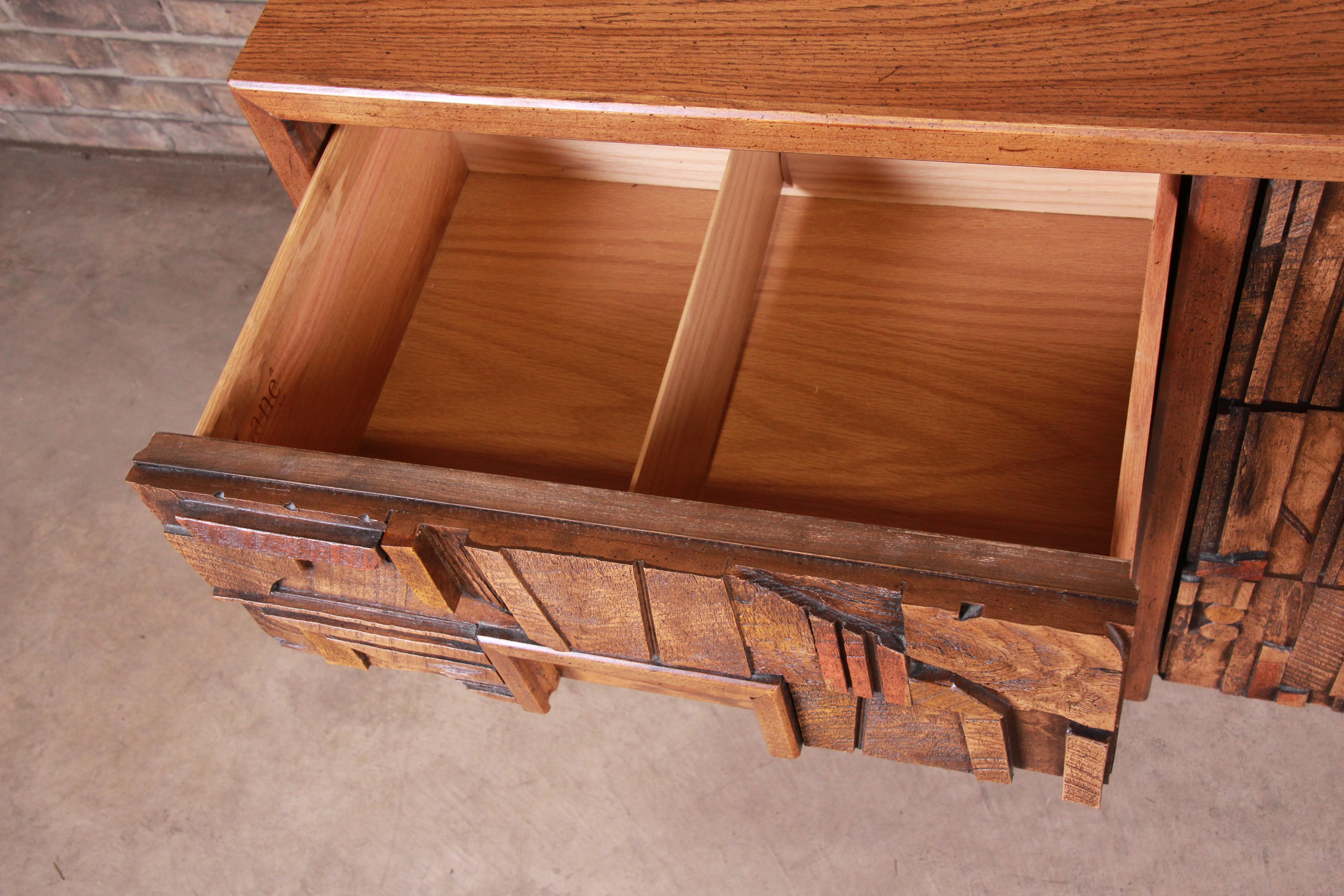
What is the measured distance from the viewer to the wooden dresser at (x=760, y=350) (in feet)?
2.62

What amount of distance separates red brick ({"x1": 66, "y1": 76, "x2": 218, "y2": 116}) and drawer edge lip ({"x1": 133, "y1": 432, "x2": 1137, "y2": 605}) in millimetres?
1312

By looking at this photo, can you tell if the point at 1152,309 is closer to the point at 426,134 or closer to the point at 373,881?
the point at 426,134

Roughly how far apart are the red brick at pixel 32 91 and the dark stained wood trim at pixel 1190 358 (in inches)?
77.0

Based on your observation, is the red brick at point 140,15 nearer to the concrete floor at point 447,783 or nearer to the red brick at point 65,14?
the red brick at point 65,14

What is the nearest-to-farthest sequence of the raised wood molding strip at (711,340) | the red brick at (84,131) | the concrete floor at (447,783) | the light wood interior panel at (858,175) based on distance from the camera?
the raised wood molding strip at (711,340) < the light wood interior panel at (858,175) < the concrete floor at (447,783) < the red brick at (84,131)

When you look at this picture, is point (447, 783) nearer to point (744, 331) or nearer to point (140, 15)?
point (744, 331)

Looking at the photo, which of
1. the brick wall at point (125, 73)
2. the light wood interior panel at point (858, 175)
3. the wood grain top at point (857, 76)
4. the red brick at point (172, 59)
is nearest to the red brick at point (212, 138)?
the brick wall at point (125, 73)

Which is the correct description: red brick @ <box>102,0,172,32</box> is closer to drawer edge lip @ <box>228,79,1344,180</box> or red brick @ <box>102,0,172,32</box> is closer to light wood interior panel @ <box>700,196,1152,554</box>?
drawer edge lip @ <box>228,79,1344,180</box>

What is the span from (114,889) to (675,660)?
96 centimetres

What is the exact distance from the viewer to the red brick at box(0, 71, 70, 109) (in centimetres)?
206

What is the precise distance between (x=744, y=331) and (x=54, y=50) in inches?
59.9

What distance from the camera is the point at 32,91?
82.2 inches

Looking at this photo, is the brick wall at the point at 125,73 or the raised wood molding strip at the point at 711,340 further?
the brick wall at the point at 125,73

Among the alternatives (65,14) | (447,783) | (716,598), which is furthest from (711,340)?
(65,14)
